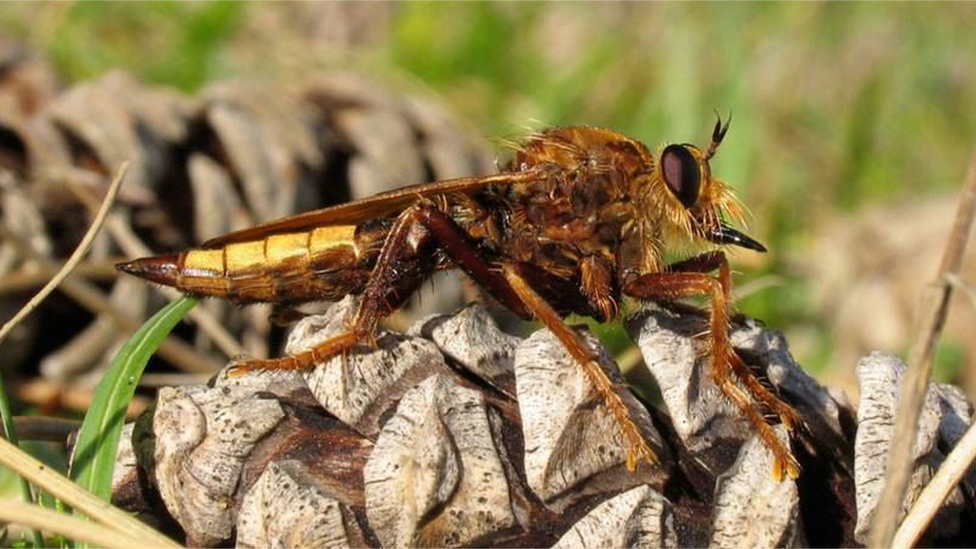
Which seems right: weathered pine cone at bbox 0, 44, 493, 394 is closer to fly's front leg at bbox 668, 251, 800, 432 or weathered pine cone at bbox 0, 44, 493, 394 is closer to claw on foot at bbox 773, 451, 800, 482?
fly's front leg at bbox 668, 251, 800, 432

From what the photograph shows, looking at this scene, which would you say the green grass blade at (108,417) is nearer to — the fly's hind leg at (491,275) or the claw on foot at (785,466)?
the fly's hind leg at (491,275)

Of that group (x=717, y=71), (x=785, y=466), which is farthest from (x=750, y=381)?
(x=717, y=71)

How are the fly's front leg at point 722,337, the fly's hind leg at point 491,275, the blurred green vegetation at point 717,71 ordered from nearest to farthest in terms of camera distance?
1. the fly's front leg at point 722,337
2. the fly's hind leg at point 491,275
3. the blurred green vegetation at point 717,71

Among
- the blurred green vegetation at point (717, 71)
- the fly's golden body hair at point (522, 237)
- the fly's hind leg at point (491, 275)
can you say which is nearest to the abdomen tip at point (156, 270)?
the fly's golden body hair at point (522, 237)

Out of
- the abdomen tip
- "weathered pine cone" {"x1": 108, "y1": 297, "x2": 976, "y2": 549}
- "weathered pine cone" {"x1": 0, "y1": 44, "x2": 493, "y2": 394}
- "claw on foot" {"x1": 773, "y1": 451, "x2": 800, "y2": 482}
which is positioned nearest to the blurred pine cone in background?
"weathered pine cone" {"x1": 0, "y1": 44, "x2": 493, "y2": 394}

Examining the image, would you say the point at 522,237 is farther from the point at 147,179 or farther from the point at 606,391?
the point at 147,179

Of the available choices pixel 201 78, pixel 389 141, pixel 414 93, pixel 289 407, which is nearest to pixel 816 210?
pixel 414 93

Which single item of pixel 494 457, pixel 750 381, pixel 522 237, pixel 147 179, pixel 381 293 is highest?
pixel 147 179
